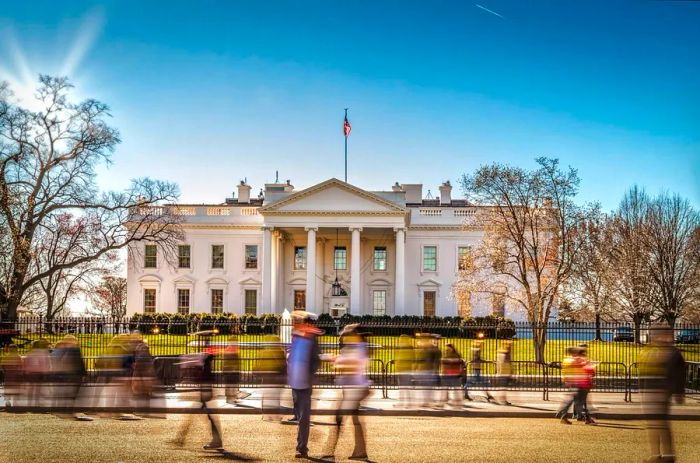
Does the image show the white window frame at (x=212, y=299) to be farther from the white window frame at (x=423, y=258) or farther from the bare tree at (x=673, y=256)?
the bare tree at (x=673, y=256)

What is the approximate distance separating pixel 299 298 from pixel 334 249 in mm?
4983

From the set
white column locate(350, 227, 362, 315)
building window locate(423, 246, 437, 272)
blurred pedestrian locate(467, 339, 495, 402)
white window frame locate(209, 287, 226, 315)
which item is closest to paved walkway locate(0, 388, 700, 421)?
blurred pedestrian locate(467, 339, 495, 402)

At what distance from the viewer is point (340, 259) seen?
5628cm

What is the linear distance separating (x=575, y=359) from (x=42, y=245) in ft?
106

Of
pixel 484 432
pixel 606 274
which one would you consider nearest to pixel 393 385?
pixel 484 432

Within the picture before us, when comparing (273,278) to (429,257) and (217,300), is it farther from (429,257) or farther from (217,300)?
(429,257)

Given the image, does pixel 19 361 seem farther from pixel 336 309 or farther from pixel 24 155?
pixel 336 309

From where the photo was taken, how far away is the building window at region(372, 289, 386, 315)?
5606 centimetres

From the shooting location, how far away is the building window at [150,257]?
186 feet

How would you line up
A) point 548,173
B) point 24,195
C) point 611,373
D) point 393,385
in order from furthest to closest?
point 24,195, point 548,173, point 611,373, point 393,385

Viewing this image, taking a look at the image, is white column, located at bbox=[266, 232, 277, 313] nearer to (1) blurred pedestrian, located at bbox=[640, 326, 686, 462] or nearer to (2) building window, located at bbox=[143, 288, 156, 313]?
(2) building window, located at bbox=[143, 288, 156, 313]

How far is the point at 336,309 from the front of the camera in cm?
5362

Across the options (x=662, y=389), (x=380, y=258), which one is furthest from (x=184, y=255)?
(x=662, y=389)

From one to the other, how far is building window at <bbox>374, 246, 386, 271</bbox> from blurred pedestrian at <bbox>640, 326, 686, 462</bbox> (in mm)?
46727
